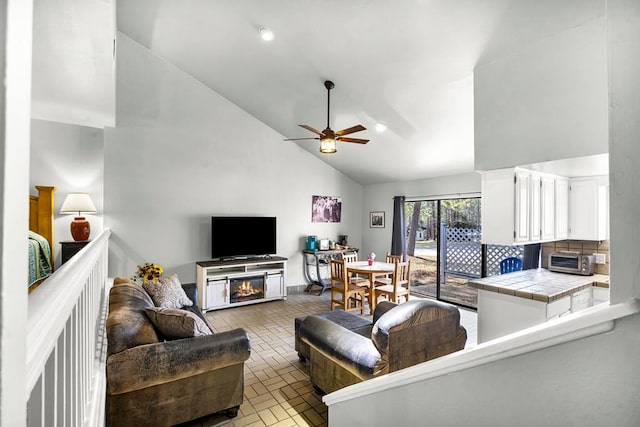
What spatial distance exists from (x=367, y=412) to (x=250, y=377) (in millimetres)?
2280

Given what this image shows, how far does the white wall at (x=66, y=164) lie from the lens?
3.93 m

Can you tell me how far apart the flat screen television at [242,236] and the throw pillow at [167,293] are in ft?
5.39

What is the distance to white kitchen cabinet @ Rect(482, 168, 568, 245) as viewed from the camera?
2781 millimetres

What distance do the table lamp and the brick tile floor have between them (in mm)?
2006

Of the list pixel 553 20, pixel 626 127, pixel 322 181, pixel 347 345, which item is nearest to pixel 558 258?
pixel 553 20

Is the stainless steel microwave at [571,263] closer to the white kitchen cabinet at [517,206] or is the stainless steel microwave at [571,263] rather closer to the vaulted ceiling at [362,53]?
the white kitchen cabinet at [517,206]

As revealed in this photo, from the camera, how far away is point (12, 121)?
294 mm

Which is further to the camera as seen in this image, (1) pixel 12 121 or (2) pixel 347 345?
(2) pixel 347 345

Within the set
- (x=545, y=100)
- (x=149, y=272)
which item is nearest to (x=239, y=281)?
(x=149, y=272)

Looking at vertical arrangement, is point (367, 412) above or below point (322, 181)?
below

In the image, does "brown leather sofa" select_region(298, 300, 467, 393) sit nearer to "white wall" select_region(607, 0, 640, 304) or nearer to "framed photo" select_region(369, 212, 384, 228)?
"white wall" select_region(607, 0, 640, 304)

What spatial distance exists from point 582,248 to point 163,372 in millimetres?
4247

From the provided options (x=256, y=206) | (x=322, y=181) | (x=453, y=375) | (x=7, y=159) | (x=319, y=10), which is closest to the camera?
(x=7, y=159)

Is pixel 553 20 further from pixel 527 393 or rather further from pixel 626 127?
pixel 527 393
